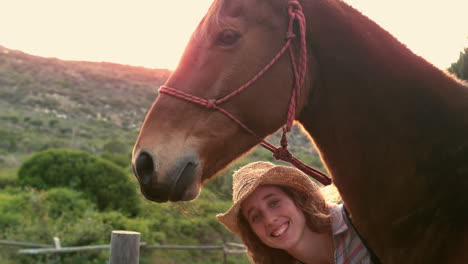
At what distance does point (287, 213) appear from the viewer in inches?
91.0

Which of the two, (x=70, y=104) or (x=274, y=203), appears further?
(x=70, y=104)

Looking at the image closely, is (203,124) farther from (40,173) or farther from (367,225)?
(40,173)

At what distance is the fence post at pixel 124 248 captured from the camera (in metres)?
3.79

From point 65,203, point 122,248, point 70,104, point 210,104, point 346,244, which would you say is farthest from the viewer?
point 70,104

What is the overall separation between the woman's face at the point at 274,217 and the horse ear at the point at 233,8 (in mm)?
999

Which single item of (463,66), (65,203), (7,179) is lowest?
(7,179)

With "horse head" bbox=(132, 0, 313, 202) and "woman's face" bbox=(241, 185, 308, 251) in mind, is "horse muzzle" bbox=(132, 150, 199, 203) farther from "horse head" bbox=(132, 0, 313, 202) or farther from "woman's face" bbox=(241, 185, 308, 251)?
"woman's face" bbox=(241, 185, 308, 251)

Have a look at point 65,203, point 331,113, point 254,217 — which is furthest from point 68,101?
point 331,113

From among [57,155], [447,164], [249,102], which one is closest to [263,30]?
[249,102]

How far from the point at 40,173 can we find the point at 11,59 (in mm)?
33965

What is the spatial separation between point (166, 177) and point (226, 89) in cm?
47

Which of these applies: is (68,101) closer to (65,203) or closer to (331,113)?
(65,203)

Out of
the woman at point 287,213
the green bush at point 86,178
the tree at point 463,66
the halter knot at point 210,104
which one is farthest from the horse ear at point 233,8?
the green bush at point 86,178

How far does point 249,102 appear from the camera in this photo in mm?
1835
